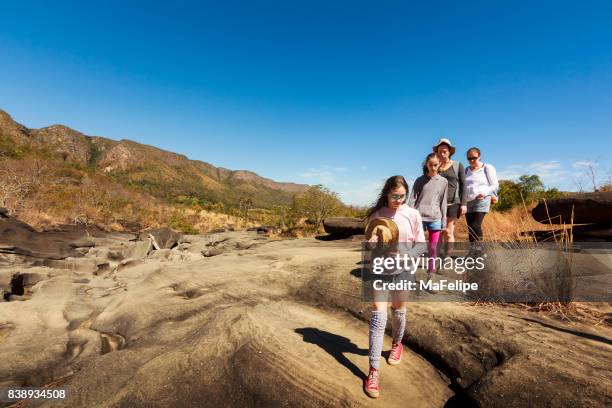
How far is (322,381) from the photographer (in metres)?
2.73

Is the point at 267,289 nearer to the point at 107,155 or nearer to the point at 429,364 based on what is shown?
the point at 429,364

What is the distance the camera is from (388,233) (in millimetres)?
2641

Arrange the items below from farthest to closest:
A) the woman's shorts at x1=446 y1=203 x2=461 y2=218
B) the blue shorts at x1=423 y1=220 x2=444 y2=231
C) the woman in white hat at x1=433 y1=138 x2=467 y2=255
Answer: the woman's shorts at x1=446 y1=203 x2=461 y2=218 → the woman in white hat at x1=433 y1=138 x2=467 y2=255 → the blue shorts at x1=423 y1=220 x2=444 y2=231

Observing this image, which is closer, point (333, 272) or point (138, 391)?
point (138, 391)

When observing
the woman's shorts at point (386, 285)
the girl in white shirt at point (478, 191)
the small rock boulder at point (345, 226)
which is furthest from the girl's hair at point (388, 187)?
the small rock boulder at point (345, 226)

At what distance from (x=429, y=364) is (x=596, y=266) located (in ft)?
14.7

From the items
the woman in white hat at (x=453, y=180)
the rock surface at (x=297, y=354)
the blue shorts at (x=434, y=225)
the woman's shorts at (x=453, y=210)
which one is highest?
the woman in white hat at (x=453, y=180)

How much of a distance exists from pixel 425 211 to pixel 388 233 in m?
1.72

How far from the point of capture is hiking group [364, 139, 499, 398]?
2588 mm

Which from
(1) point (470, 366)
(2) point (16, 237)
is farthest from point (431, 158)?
(2) point (16, 237)

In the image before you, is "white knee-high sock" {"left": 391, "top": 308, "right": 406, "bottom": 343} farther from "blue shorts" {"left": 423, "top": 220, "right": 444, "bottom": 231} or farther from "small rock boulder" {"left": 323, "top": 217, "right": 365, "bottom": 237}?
"small rock boulder" {"left": 323, "top": 217, "right": 365, "bottom": 237}

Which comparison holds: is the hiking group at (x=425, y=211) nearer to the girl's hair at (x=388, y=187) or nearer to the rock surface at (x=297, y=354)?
the girl's hair at (x=388, y=187)

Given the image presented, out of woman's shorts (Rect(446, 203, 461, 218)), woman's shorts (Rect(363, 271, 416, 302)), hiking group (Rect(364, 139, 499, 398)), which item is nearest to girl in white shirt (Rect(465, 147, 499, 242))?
hiking group (Rect(364, 139, 499, 398))

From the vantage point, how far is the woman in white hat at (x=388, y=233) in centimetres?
256
